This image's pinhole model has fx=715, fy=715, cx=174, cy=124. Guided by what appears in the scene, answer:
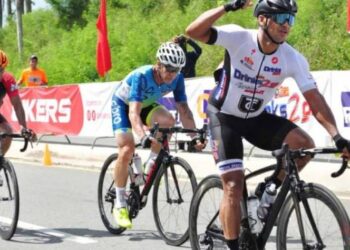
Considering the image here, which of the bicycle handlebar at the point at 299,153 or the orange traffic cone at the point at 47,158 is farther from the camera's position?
the orange traffic cone at the point at 47,158

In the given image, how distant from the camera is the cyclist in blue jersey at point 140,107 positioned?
665cm

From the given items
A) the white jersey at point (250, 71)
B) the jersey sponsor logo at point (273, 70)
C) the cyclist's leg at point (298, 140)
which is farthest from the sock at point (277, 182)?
the jersey sponsor logo at point (273, 70)

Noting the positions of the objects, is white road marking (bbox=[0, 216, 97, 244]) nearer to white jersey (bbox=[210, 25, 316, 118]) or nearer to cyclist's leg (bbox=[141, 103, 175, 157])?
cyclist's leg (bbox=[141, 103, 175, 157])

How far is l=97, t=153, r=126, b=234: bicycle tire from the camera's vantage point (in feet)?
24.7

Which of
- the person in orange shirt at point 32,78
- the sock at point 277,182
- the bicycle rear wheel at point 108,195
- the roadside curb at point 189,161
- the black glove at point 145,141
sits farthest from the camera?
the person in orange shirt at point 32,78

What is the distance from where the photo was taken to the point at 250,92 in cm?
506

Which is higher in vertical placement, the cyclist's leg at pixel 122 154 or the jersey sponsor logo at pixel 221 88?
the jersey sponsor logo at pixel 221 88

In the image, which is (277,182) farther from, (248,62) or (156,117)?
(156,117)

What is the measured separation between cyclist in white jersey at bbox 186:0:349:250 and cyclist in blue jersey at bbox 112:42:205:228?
144 centimetres

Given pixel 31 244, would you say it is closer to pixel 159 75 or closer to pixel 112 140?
pixel 159 75

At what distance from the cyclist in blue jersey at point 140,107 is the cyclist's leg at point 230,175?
1504 mm

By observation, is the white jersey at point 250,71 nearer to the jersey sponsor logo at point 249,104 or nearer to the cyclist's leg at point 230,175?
the jersey sponsor logo at point 249,104

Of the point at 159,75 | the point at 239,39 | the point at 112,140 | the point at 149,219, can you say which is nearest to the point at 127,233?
the point at 149,219

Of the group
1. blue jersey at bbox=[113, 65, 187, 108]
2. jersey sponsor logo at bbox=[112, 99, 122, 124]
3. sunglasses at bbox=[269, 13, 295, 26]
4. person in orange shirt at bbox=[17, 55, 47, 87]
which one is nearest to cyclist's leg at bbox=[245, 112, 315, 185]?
sunglasses at bbox=[269, 13, 295, 26]
